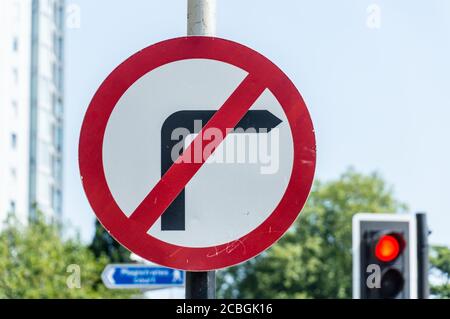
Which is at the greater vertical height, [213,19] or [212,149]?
[213,19]

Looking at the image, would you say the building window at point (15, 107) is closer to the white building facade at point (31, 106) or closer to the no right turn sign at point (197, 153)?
the white building facade at point (31, 106)

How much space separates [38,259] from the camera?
52594 mm

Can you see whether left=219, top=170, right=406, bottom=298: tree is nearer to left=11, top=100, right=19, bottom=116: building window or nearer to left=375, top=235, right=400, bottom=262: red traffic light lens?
left=11, top=100, right=19, bottom=116: building window

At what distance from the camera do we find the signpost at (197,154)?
3637mm

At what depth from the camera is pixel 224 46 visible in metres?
3.79

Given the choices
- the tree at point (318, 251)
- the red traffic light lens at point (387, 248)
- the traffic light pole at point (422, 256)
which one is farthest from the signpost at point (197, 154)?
the tree at point (318, 251)

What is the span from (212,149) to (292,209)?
272 millimetres


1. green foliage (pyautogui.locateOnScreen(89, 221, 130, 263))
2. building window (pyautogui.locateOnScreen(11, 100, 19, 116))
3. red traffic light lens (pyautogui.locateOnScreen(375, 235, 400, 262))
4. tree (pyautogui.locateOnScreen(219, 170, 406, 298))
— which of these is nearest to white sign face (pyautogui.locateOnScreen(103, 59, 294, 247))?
red traffic light lens (pyautogui.locateOnScreen(375, 235, 400, 262))

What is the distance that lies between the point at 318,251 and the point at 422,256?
62.8m

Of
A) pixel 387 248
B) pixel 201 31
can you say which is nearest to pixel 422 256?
pixel 387 248

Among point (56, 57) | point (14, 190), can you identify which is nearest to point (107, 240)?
point (14, 190)

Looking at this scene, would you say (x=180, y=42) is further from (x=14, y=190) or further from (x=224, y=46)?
(x=14, y=190)

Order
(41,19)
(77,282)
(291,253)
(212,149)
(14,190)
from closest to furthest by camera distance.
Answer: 1. (212,149)
2. (77,282)
3. (291,253)
4. (14,190)
5. (41,19)

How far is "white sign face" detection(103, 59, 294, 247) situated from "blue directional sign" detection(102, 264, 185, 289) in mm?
13623
